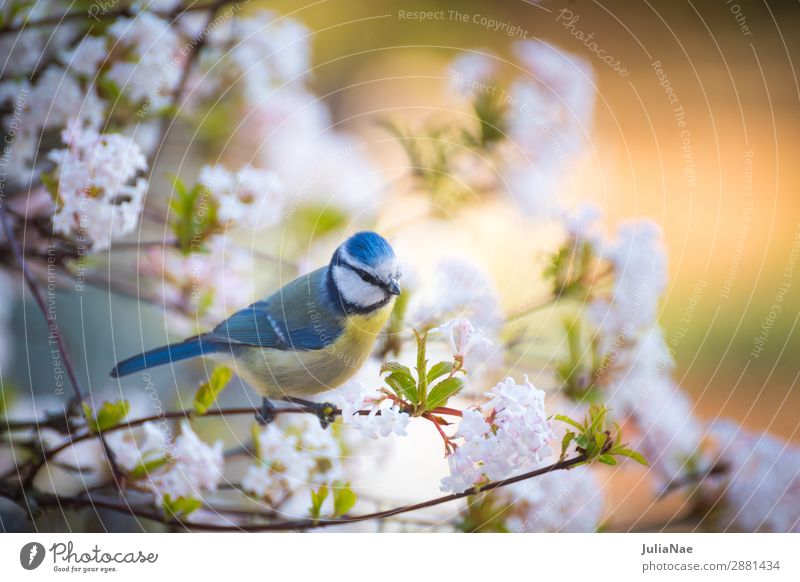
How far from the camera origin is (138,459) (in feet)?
2.36

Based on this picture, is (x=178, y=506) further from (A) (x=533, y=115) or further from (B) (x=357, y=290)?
(A) (x=533, y=115)

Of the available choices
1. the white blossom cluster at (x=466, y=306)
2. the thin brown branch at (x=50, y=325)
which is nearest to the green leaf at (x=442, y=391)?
the white blossom cluster at (x=466, y=306)

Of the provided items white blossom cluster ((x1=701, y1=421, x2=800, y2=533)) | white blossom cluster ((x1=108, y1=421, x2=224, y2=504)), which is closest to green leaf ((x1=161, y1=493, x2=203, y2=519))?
white blossom cluster ((x1=108, y1=421, x2=224, y2=504))

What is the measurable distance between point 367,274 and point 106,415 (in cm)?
31

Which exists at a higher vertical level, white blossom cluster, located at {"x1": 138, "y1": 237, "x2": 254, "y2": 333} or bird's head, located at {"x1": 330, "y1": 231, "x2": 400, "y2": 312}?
white blossom cluster, located at {"x1": 138, "y1": 237, "x2": 254, "y2": 333}

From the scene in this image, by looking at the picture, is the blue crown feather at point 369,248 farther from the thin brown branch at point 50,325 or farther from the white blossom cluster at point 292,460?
the thin brown branch at point 50,325

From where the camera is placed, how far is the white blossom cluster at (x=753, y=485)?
87 centimetres

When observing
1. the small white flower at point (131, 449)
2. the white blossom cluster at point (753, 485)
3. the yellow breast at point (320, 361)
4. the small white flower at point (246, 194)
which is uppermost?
the small white flower at point (246, 194)

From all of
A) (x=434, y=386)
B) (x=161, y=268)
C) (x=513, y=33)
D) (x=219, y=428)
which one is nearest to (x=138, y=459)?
(x=219, y=428)

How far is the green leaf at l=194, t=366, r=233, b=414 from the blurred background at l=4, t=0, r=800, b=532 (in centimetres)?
9

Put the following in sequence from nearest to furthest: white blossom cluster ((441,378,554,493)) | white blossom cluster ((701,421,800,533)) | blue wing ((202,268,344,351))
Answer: white blossom cluster ((441,378,554,493)), blue wing ((202,268,344,351)), white blossom cluster ((701,421,800,533))

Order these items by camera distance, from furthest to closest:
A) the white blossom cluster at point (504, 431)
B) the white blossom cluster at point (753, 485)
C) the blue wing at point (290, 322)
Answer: the white blossom cluster at point (753, 485), the blue wing at point (290, 322), the white blossom cluster at point (504, 431)

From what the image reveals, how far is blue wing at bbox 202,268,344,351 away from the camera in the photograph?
2.38 ft

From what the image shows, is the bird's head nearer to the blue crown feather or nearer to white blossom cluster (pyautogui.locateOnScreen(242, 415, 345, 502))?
the blue crown feather
